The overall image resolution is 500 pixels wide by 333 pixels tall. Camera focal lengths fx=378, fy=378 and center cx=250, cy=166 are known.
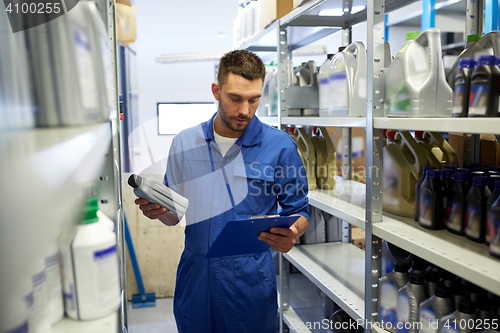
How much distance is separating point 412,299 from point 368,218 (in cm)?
34

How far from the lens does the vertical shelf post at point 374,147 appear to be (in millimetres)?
1469

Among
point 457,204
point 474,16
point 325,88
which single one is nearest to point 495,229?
point 457,204

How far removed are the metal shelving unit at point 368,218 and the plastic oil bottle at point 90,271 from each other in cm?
94

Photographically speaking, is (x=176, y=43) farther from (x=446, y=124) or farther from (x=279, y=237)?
(x=446, y=124)

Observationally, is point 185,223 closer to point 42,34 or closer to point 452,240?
point 452,240

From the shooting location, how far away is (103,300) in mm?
392

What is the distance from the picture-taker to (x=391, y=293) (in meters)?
1.55

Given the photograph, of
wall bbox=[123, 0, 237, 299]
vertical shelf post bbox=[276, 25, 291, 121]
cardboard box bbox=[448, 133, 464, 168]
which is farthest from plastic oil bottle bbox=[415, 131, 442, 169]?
wall bbox=[123, 0, 237, 299]

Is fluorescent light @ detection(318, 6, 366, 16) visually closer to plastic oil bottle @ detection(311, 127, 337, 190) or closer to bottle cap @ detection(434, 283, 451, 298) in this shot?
plastic oil bottle @ detection(311, 127, 337, 190)

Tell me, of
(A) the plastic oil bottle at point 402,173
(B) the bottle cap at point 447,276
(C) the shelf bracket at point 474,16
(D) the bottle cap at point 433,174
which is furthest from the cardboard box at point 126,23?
(B) the bottle cap at point 447,276

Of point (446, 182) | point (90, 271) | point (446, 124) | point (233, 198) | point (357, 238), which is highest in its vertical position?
point (446, 124)

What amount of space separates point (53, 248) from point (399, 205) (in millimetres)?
1550

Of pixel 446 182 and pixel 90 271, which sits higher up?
pixel 90 271

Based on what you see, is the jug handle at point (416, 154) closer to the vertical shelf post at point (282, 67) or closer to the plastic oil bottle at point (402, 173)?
the plastic oil bottle at point (402, 173)
